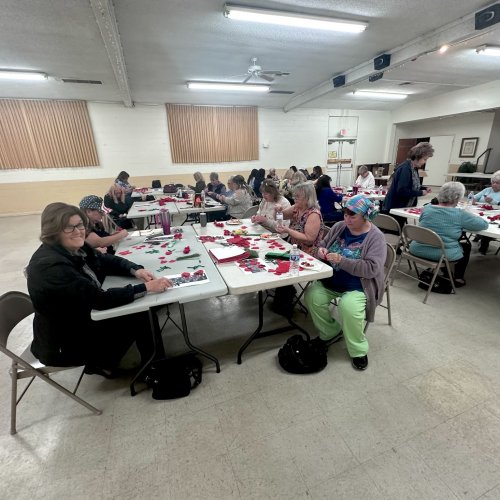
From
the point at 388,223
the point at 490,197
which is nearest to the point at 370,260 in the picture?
the point at 388,223


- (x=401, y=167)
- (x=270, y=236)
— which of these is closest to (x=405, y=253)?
(x=401, y=167)

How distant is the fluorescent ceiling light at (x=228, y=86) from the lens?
19.5 feet

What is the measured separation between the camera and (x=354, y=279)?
74.5 inches

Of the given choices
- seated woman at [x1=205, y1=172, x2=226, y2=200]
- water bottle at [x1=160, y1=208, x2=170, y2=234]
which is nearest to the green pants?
water bottle at [x1=160, y1=208, x2=170, y2=234]

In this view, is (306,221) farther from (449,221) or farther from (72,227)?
(72,227)

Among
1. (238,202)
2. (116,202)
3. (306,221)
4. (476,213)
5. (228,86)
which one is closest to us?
(306,221)

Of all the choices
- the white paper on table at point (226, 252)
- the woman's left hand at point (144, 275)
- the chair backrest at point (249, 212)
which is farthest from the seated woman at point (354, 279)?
the chair backrest at point (249, 212)

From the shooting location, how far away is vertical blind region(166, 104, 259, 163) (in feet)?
26.5

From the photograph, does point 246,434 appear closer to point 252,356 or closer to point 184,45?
point 252,356

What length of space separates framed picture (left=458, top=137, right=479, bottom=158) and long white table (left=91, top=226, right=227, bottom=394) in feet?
33.2

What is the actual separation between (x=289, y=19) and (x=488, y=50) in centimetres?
396

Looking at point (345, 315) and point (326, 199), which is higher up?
point (326, 199)

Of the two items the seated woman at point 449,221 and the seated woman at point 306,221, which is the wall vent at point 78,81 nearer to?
the seated woman at point 306,221

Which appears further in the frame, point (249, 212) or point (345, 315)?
point (249, 212)
